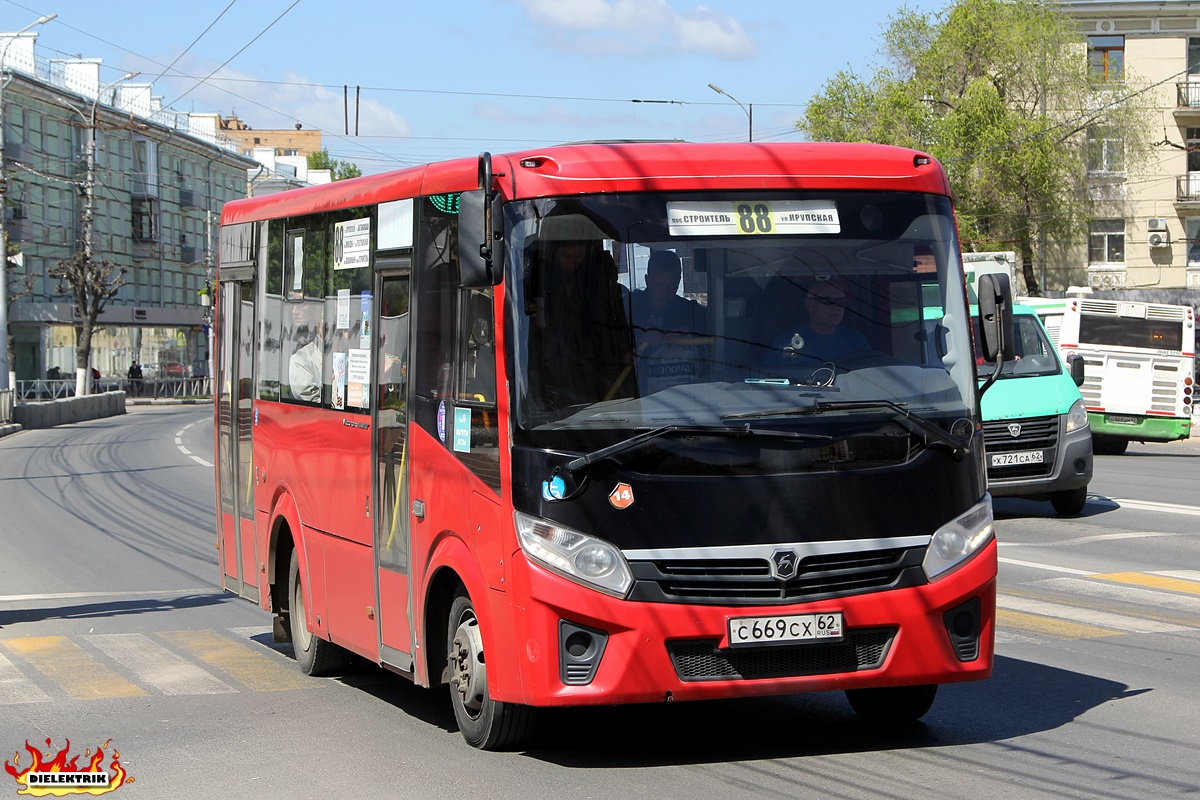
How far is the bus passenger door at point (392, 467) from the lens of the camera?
7.34m

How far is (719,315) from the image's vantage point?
20.9 feet

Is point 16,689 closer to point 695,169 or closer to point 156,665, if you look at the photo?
point 156,665

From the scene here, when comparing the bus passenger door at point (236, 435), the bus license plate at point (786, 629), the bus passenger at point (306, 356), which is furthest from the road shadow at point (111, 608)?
the bus license plate at point (786, 629)

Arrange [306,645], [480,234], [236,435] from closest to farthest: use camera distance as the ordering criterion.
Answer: [480,234] → [306,645] → [236,435]

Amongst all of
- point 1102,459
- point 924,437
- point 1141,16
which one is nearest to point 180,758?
point 924,437

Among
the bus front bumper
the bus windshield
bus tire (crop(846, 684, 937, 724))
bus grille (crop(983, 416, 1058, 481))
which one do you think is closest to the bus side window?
the bus windshield

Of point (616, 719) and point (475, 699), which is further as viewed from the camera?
point (616, 719)

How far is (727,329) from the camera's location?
6.37m

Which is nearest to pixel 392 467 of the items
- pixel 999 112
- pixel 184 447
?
pixel 184 447

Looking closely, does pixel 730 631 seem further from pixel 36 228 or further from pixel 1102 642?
pixel 36 228

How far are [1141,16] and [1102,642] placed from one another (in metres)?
48.9

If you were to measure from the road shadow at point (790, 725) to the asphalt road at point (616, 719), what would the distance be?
0.02 m

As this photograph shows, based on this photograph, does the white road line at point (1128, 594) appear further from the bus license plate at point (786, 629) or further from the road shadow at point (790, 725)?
the bus license plate at point (786, 629)

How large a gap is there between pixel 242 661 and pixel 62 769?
2.90m
